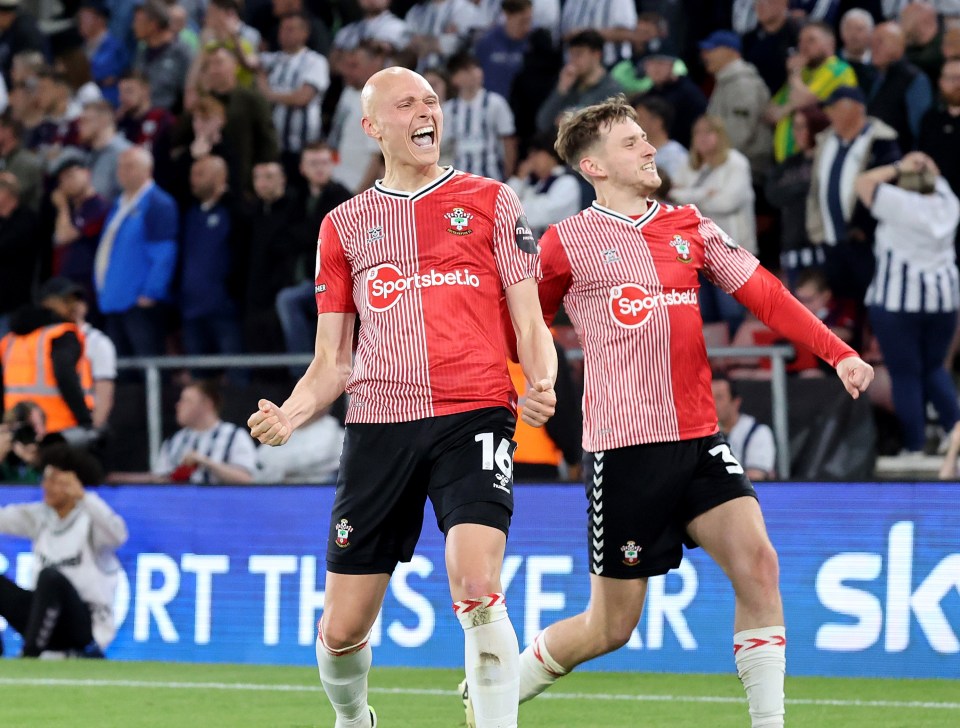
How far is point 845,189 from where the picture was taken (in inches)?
456

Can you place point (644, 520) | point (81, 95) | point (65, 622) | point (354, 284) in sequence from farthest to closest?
point (81, 95), point (65, 622), point (644, 520), point (354, 284)

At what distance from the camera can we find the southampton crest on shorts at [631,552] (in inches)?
250

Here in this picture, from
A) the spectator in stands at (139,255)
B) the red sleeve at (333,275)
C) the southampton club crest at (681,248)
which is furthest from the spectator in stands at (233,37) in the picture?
the red sleeve at (333,275)

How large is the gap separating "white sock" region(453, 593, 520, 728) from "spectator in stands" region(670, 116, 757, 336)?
6.90m

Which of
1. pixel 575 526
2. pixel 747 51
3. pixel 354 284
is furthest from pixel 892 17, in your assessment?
pixel 354 284

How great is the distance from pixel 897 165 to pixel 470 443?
6.28 m

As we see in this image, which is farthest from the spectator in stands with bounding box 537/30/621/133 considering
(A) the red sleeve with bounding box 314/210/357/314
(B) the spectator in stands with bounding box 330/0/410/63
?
(A) the red sleeve with bounding box 314/210/357/314

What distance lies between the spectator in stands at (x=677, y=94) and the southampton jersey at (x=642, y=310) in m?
6.80

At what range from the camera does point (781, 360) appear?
10.9 m

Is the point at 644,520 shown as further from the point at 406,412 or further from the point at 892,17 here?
the point at 892,17

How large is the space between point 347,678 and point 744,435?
517cm

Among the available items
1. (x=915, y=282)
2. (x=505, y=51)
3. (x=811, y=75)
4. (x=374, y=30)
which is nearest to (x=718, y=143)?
(x=811, y=75)

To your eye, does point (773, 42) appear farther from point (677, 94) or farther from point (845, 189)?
point (845, 189)

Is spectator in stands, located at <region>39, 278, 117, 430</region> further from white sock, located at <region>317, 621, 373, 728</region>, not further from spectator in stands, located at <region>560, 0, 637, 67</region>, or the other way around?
white sock, located at <region>317, 621, 373, 728</region>
